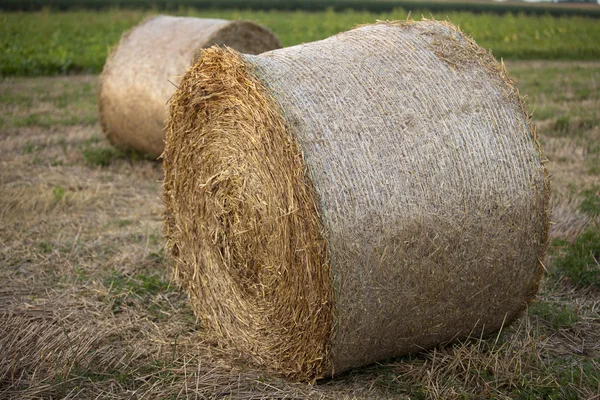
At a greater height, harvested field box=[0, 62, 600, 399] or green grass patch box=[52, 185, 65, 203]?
harvested field box=[0, 62, 600, 399]

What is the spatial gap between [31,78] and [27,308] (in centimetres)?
1021

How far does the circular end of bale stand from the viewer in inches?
141

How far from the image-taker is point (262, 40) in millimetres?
8102

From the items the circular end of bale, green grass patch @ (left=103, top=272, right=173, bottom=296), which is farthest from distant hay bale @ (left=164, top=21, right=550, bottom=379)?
green grass patch @ (left=103, top=272, right=173, bottom=296)

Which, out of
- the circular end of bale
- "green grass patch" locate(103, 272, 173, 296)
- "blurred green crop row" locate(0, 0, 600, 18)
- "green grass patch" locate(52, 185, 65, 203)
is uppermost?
the circular end of bale

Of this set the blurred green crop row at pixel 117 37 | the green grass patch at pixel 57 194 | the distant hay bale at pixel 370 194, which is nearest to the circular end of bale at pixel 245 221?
the distant hay bale at pixel 370 194

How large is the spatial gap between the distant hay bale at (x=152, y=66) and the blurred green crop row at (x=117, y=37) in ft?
19.2

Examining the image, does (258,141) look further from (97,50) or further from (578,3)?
(578,3)

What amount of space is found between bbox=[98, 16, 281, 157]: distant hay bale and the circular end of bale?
306cm

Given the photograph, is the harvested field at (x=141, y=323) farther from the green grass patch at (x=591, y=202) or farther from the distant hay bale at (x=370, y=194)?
the distant hay bale at (x=370, y=194)

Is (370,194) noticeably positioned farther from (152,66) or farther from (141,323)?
(152,66)

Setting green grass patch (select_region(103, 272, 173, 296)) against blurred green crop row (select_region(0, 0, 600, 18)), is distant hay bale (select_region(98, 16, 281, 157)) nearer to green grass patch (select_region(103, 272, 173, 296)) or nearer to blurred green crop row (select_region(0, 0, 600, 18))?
green grass patch (select_region(103, 272, 173, 296))

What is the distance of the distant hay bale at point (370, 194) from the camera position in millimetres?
3482

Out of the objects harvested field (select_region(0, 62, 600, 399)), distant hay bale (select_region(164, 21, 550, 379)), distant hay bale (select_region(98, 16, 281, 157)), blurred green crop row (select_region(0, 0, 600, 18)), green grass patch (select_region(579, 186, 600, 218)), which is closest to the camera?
distant hay bale (select_region(164, 21, 550, 379))
